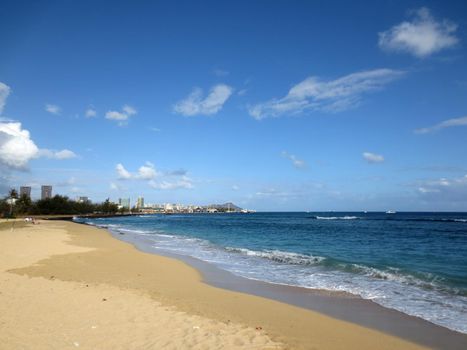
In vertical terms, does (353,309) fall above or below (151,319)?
below

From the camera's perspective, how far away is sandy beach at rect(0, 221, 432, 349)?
19.7 feet

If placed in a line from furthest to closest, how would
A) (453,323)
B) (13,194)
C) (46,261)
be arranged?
(13,194) < (46,261) < (453,323)

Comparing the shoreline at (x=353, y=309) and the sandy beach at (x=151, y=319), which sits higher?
the sandy beach at (x=151, y=319)

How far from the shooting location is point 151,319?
7242 mm

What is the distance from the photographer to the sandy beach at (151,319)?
6008 mm

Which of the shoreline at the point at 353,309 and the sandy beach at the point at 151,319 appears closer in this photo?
the sandy beach at the point at 151,319

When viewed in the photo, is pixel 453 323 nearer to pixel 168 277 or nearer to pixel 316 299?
pixel 316 299

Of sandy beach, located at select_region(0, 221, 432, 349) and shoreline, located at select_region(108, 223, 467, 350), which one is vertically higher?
sandy beach, located at select_region(0, 221, 432, 349)

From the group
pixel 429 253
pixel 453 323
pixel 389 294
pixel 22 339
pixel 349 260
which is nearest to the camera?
pixel 22 339

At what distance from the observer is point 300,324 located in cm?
761

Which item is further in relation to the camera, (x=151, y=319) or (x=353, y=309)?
(x=353, y=309)

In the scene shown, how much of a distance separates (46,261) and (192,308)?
998 cm

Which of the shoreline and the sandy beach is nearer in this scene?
the sandy beach

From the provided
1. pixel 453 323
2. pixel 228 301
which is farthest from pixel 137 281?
pixel 453 323
